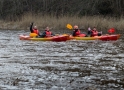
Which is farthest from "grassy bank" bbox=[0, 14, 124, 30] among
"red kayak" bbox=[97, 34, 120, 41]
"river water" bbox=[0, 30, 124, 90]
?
"river water" bbox=[0, 30, 124, 90]

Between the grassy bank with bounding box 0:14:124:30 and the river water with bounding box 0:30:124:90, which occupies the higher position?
the grassy bank with bounding box 0:14:124:30

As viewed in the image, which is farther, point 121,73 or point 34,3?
point 34,3

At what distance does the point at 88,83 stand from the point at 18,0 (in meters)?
37.5

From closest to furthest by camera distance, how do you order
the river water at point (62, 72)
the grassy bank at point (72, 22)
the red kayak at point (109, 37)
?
the river water at point (62, 72) < the red kayak at point (109, 37) < the grassy bank at point (72, 22)

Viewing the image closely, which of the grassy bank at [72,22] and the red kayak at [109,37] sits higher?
the grassy bank at [72,22]

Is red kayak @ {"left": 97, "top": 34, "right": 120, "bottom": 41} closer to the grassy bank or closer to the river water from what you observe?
the river water

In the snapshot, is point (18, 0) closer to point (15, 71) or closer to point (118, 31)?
point (118, 31)

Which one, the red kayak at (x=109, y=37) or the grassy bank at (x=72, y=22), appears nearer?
the red kayak at (x=109, y=37)

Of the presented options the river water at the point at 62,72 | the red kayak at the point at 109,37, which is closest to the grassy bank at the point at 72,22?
the red kayak at the point at 109,37

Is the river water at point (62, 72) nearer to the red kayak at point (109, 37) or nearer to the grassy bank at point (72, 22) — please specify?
the red kayak at point (109, 37)

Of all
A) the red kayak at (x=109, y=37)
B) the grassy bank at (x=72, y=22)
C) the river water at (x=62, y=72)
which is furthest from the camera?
the grassy bank at (x=72, y=22)

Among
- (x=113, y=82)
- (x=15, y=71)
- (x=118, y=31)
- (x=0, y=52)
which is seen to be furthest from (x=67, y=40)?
(x=113, y=82)

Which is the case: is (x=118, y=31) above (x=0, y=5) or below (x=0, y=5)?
below

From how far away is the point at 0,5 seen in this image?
145 feet
